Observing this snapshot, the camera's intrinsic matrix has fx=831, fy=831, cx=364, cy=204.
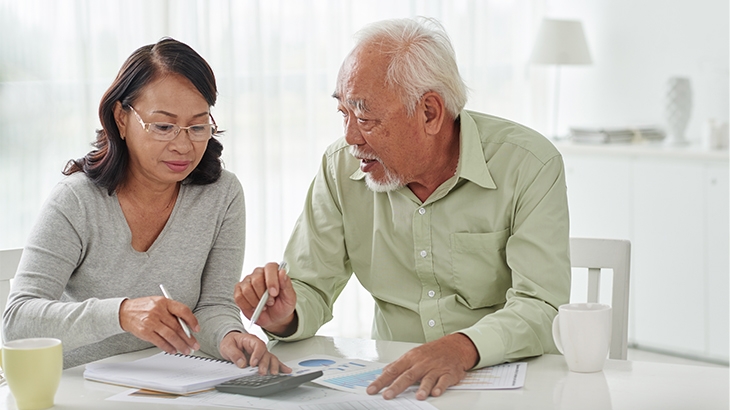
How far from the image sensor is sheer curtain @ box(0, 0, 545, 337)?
114 inches

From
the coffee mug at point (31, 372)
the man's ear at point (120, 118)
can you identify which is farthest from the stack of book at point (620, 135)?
the coffee mug at point (31, 372)

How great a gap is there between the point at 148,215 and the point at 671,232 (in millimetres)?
2643

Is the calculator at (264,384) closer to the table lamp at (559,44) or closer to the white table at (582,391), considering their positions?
the white table at (582,391)

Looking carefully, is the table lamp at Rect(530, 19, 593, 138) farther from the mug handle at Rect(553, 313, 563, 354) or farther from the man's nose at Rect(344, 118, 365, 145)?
the mug handle at Rect(553, 313, 563, 354)

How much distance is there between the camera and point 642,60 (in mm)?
4355

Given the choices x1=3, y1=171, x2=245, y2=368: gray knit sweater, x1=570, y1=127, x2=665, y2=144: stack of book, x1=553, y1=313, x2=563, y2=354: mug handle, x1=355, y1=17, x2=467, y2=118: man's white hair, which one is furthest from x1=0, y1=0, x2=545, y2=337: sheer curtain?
x1=553, y1=313, x2=563, y2=354: mug handle

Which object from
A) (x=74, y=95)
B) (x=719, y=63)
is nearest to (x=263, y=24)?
(x=74, y=95)

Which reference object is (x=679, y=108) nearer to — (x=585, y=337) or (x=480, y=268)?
(x=480, y=268)

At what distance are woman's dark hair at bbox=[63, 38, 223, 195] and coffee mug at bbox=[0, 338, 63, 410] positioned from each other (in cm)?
63

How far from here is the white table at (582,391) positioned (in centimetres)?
124

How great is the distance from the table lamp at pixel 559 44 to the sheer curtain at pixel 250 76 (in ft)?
0.82

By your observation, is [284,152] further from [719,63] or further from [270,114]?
[719,63]

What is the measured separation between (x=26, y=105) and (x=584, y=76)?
305 cm

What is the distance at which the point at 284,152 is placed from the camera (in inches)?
146
